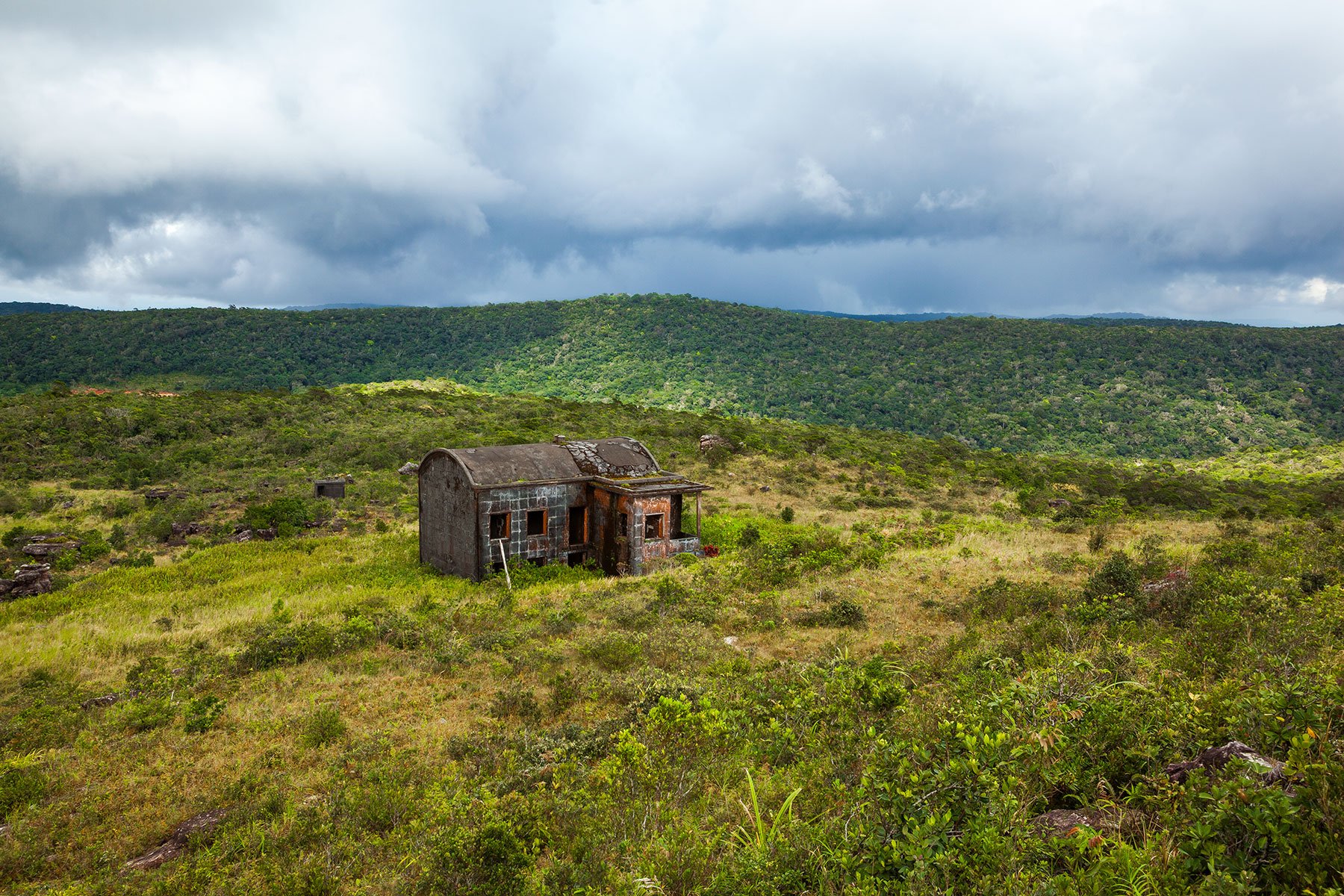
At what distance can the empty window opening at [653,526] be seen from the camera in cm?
2194

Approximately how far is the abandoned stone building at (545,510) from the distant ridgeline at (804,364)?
51.2 m

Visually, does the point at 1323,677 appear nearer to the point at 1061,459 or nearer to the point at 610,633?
the point at 610,633

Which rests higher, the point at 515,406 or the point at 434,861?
the point at 515,406

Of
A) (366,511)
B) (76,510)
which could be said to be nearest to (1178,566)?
(366,511)

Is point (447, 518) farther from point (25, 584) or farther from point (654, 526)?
point (25, 584)

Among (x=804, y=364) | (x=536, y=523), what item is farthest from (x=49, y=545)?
(x=804, y=364)

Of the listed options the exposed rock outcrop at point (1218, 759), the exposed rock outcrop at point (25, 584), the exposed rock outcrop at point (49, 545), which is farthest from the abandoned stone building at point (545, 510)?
the exposed rock outcrop at point (1218, 759)

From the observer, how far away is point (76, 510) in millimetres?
28516

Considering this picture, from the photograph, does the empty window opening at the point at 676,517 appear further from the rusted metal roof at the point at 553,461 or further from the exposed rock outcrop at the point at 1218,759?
the exposed rock outcrop at the point at 1218,759

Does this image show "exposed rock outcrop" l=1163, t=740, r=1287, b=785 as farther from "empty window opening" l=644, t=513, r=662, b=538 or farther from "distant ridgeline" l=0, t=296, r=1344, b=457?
"distant ridgeline" l=0, t=296, r=1344, b=457

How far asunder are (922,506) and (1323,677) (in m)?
27.8

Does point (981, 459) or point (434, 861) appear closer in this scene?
point (434, 861)

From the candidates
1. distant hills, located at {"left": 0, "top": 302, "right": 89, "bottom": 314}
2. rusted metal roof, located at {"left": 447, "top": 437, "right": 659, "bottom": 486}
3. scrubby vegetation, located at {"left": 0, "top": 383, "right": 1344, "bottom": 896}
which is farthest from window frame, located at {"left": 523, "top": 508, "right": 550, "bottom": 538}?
distant hills, located at {"left": 0, "top": 302, "right": 89, "bottom": 314}

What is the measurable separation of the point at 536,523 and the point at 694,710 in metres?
13.1
